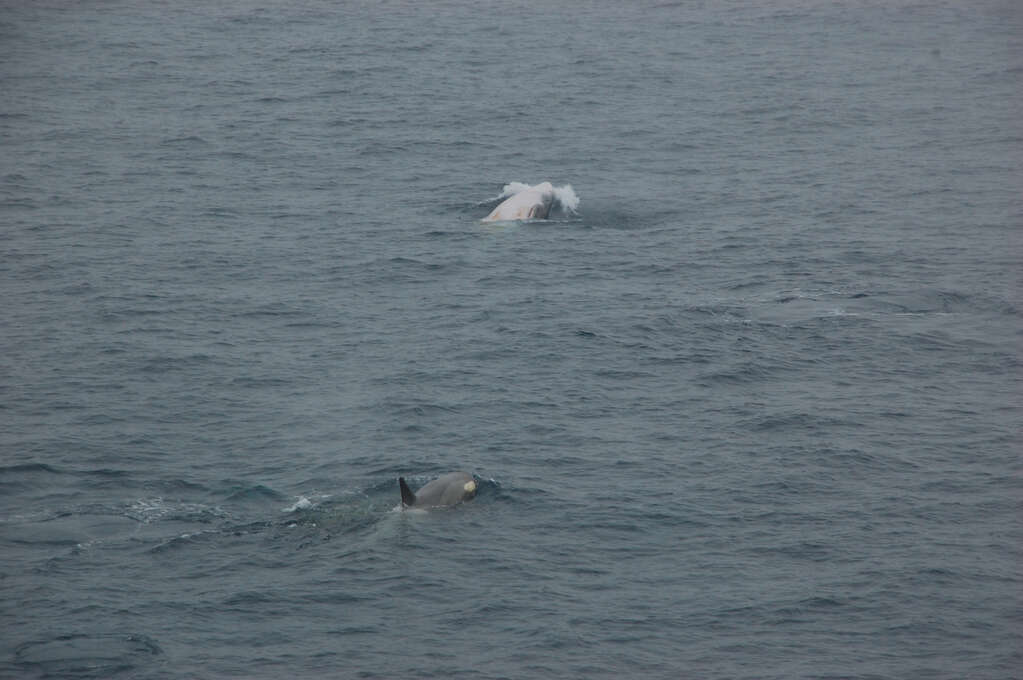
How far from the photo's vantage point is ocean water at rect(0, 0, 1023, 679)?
42.1 m

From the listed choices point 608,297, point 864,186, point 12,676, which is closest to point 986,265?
point 864,186

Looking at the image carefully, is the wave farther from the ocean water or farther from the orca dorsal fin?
the orca dorsal fin

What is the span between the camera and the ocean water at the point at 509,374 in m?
A: 42.1

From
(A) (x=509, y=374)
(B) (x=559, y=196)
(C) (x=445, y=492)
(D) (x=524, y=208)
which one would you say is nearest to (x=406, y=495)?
(C) (x=445, y=492)

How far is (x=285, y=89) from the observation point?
110312 millimetres

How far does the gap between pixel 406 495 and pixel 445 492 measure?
78.9 inches

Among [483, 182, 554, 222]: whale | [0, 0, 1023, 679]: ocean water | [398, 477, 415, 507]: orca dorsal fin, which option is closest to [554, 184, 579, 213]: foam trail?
[0, 0, 1023, 679]: ocean water

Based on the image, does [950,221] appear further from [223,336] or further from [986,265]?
[223,336]

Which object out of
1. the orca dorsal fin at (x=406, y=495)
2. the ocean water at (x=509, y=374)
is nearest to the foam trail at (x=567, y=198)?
the ocean water at (x=509, y=374)

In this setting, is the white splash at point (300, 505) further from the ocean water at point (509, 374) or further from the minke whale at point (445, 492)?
the minke whale at point (445, 492)

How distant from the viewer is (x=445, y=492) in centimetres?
4819

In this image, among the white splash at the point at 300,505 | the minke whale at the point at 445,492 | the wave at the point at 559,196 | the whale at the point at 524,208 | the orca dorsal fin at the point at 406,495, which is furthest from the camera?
the wave at the point at 559,196

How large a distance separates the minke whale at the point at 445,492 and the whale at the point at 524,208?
33240 mm

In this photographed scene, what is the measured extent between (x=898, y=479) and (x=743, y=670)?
1448cm
